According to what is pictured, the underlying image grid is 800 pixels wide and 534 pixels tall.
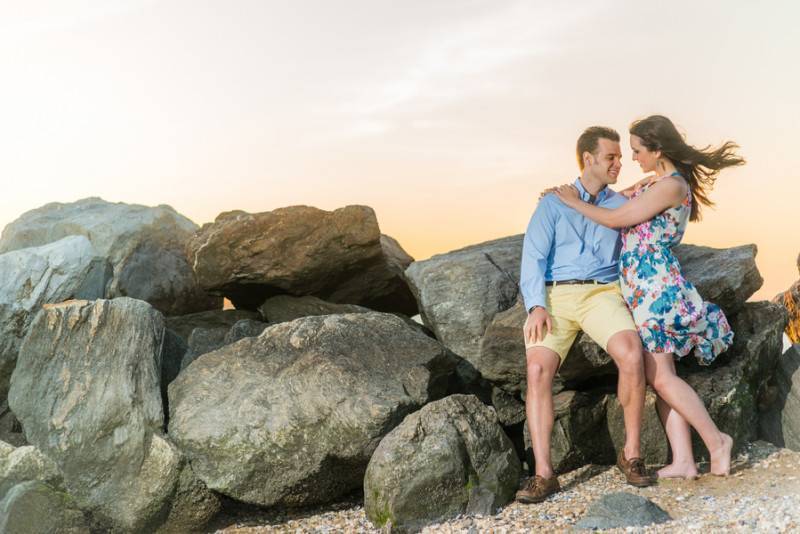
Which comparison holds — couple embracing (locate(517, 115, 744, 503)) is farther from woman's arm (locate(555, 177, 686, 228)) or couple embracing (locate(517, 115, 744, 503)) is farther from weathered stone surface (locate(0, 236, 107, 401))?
weathered stone surface (locate(0, 236, 107, 401))

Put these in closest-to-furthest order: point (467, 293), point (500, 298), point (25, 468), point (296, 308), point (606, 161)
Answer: point (606, 161)
point (25, 468)
point (500, 298)
point (467, 293)
point (296, 308)

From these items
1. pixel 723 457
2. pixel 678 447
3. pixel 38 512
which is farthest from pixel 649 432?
pixel 38 512

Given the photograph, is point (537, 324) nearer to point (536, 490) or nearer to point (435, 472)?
point (536, 490)

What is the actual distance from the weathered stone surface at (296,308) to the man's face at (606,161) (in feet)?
15.5

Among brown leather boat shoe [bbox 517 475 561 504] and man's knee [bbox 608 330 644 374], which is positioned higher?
man's knee [bbox 608 330 644 374]

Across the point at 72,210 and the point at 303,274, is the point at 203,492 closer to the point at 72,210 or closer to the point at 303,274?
the point at 303,274

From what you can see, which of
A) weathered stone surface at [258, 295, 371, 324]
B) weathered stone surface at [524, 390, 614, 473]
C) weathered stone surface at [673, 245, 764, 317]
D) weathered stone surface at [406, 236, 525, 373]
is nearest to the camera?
weathered stone surface at [524, 390, 614, 473]

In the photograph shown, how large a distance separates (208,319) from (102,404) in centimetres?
381

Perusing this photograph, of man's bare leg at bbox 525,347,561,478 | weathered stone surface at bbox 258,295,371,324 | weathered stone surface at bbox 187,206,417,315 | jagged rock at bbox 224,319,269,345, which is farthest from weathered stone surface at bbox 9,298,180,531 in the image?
man's bare leg at bbox 525,347,561,478

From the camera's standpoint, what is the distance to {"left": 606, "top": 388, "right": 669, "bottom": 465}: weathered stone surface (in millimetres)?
9641

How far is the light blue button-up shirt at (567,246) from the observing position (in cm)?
912

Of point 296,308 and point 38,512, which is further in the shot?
point 296,308

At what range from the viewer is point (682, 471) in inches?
357

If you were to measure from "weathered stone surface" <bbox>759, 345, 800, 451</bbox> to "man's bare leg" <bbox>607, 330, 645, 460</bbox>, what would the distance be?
2793 millimetres
